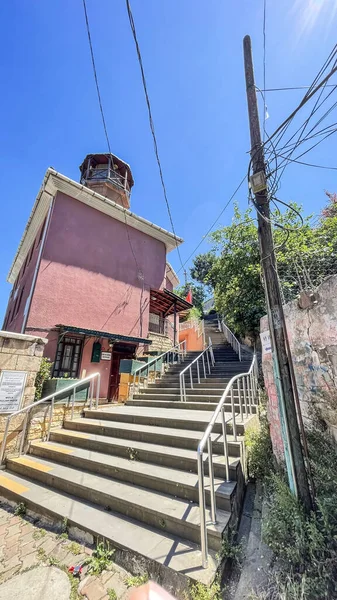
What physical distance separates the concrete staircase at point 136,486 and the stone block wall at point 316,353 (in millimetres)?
1168

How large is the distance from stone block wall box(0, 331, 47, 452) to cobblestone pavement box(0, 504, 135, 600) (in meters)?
1.72

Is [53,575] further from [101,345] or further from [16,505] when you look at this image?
[101,345]

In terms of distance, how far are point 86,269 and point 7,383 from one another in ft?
21.2

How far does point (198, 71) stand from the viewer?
4590 mm

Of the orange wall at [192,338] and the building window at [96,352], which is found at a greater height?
the orange wall at [192,338]

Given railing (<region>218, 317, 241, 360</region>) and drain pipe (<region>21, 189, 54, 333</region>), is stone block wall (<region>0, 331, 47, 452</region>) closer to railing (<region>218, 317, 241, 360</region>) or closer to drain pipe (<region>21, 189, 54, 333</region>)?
drain pipe (<region>21, 189, 54, 333</region>)

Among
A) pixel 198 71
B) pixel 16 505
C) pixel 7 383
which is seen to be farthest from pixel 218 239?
pixel 16 505

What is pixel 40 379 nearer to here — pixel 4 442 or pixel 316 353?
pixel 4 442

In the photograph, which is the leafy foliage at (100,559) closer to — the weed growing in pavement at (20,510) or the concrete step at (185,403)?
the weed growing in pavement at (20,510)

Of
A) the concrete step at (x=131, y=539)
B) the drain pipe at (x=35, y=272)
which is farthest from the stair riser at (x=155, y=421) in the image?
the drain pipe at (x=35, y=272)

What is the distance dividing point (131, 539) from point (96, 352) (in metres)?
7.71

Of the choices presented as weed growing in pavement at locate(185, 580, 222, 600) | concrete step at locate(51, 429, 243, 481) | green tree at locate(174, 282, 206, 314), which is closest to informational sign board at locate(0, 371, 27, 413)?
concrete step at locate(51, 429, 243, 481)

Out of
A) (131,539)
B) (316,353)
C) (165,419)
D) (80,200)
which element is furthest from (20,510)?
(80,200)

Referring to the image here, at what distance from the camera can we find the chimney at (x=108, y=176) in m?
13.4
